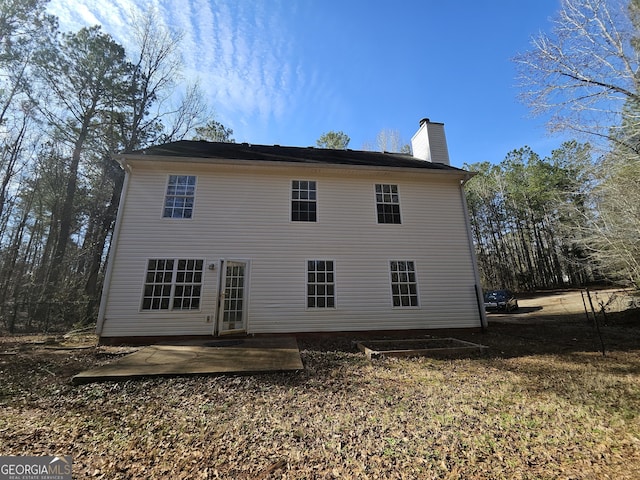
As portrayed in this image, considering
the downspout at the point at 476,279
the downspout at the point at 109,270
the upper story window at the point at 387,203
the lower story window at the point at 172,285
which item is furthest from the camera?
the upper story window at the point at 387,203

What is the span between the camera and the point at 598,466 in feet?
→ 7.50

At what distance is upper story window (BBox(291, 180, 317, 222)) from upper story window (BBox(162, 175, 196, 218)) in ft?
10.7

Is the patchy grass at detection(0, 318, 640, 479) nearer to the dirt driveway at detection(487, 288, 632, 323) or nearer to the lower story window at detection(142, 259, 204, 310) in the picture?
the lower story window at detection(142, 259, 204, 310)

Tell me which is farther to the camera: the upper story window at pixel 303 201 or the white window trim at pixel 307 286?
the upper story window at pixel 303 201

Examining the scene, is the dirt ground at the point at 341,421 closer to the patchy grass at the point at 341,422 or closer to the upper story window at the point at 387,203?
the patchy grass at the point at 341,422

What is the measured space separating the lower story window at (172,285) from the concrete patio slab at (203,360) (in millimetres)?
1443

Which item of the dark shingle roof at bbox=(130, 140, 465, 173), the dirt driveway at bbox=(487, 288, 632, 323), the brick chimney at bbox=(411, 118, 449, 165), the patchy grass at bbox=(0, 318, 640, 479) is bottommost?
the patchy grass at bbox=(0, 318, 640, 479)

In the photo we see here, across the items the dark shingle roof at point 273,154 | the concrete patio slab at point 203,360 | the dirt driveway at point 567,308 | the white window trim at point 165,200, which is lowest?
the concrete patio slab at point 203,360

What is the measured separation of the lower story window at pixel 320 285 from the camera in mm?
8195

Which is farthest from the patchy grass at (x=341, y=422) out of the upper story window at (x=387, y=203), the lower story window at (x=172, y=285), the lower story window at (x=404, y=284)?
the upper story window at (x=387, y=203)

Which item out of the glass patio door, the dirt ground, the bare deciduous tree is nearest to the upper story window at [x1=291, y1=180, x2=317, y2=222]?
the glass patio door

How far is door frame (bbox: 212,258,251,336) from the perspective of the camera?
757cm

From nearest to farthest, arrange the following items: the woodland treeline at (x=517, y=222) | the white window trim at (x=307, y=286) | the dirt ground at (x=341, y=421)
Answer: the dirt ground at (x=341, y=421), the white window trim at (x=307, y=286), the woodland treeline at (x=517, y=222)

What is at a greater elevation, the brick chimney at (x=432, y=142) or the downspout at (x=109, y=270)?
the brick chimney at (x=432, y=142)
